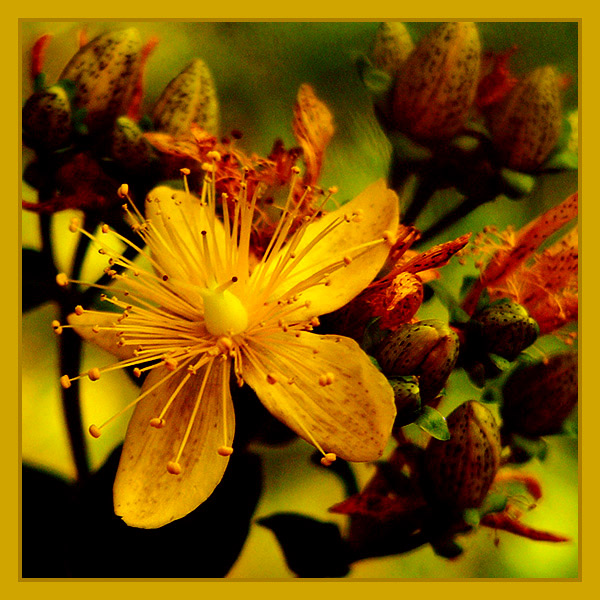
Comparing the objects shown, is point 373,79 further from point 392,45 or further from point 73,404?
point 73,404

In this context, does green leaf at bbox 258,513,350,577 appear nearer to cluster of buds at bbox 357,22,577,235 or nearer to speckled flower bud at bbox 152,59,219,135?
cluster of buds at bbox 357,22,577,235

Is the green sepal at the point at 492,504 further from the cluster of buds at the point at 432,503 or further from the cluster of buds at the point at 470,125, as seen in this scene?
the cluster of buds at the point at 470,125

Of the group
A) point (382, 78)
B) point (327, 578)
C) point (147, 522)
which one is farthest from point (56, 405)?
point (382, 78)

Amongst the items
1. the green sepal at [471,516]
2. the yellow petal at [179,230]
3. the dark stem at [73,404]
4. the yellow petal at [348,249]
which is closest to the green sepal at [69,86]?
the yellow petal at [179,230]

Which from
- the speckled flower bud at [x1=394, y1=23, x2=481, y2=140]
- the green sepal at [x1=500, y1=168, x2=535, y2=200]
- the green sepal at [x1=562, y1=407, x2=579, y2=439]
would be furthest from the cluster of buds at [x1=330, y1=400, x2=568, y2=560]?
the speckled flower bud at [x1=394, y1=23, x2=481, y2=140]

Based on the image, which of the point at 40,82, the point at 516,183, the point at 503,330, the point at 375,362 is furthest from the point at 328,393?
the point at 40,82

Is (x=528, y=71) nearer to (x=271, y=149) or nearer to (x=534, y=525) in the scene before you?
(x=271, y=149)
